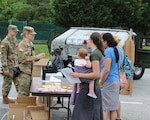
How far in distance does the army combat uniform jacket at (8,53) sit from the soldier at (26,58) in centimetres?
91

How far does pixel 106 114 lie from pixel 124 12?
1204 inches

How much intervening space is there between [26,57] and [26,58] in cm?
2

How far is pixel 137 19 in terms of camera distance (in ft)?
126

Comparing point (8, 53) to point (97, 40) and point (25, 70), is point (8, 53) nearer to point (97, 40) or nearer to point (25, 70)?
point (25, 70)

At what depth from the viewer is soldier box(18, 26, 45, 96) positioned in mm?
8133

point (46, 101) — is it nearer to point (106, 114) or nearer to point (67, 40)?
point (106, 114)

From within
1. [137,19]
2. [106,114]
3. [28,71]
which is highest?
[137,19]

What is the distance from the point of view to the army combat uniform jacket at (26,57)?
26.7 feet

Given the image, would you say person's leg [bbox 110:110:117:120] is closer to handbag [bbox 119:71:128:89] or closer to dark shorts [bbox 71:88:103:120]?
handbag [bbox 119:71:128:89]

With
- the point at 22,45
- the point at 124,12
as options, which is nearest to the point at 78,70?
the point at 22,45

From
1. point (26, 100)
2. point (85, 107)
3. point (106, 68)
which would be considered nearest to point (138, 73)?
point (26, 100)

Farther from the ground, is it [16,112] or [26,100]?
[26,100]

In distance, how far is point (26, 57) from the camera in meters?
→ 8.24

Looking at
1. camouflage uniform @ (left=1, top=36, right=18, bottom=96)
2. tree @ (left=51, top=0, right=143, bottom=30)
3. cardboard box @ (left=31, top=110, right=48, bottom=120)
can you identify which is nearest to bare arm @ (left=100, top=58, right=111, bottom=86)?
cardboard box @ (left=31, top=110, right=48, bottom=120)
